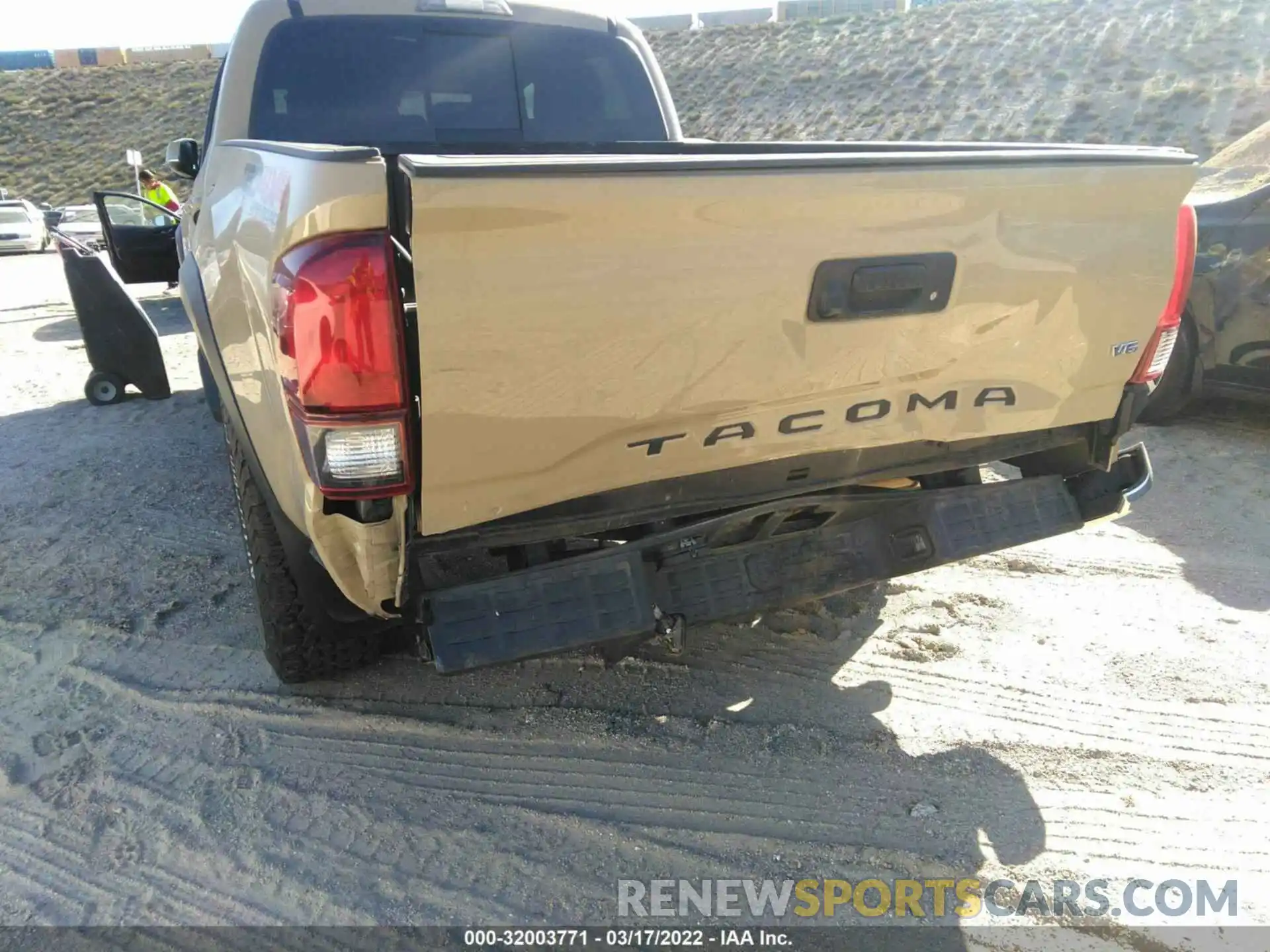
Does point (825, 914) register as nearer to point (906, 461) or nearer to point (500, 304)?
point (906, 461)

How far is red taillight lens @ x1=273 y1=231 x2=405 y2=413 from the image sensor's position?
5.94ft

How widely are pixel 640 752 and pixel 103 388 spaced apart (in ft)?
18.5

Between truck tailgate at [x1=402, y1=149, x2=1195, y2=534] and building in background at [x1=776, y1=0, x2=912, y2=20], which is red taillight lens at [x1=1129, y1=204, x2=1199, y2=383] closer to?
truck tailgate at [x1=402, y1=149, x2=1195, y2=534]

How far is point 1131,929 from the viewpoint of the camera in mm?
2088

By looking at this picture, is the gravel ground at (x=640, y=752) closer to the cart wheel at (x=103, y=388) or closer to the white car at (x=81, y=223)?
the cart wheel at (x=103, y=388)

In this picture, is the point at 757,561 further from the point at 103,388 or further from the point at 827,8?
the point at 827,8

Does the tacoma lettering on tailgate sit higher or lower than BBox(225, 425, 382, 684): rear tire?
higher

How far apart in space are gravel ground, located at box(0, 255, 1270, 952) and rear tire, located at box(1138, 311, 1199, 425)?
1740 millimetres

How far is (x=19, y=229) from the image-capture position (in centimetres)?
2148

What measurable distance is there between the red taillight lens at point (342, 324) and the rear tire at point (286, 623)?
2.72 ft

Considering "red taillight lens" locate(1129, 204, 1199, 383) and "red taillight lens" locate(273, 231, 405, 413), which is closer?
"red taillight lens" locate(273, 231, 405, 413)

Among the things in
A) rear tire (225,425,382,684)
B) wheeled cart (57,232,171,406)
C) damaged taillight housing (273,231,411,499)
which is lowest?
wheeled cart (57,232,171,406)

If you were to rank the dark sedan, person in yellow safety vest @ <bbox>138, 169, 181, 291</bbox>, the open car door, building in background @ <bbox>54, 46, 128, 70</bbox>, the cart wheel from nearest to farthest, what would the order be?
the dark sedan → the cart wheel → the open car door → person in yellow safety vest @ <bbox>138, 169, 181, 291</bbox> → building in background @ <bbox>54, 46, 128, 70</bbox>

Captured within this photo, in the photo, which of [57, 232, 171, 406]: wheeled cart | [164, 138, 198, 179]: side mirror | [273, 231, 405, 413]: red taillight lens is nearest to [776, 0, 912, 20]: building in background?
[57, 232, 171, 406]: wheeled cart
